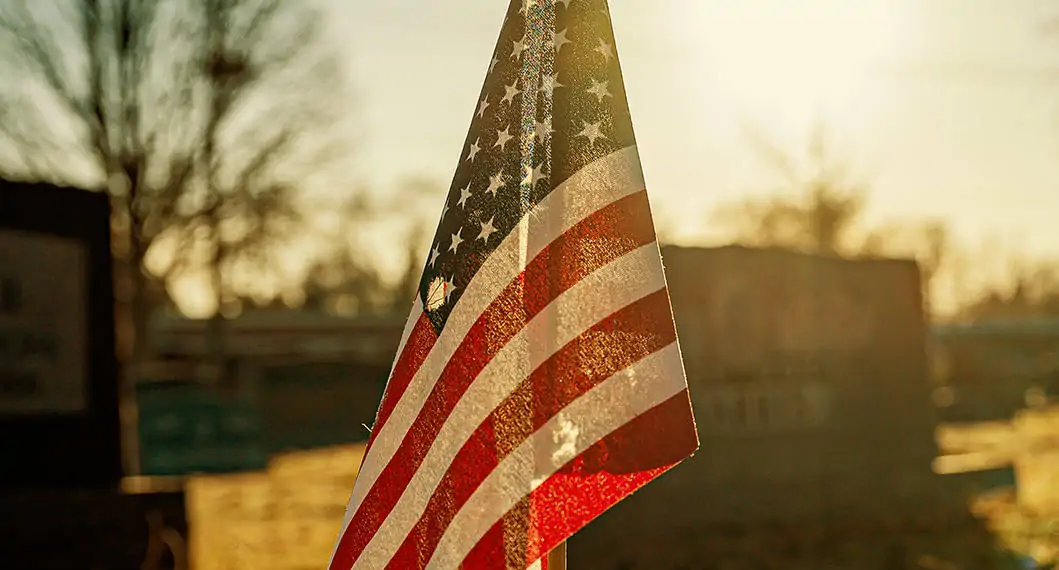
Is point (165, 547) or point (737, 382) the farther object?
point (737, 382)

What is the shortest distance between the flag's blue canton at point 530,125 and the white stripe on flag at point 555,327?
0.54ft

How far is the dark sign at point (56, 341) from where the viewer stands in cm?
980

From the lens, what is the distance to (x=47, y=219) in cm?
1012

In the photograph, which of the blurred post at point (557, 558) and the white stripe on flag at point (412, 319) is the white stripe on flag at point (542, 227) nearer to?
the white stripe on flag at point (412, 319)

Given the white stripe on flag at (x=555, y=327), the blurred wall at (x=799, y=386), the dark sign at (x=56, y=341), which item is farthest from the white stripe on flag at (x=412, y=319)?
the blurred wall at (x=799, y=386)

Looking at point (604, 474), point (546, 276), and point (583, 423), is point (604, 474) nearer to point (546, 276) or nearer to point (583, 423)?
point (583, 423)

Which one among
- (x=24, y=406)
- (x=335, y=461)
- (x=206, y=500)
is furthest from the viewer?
(x=335, y=461)

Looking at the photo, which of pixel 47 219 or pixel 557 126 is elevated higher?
pixel 47 219

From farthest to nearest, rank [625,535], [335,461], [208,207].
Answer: [208,207], [335,461], [625,535]

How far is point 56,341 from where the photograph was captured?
10.2 m

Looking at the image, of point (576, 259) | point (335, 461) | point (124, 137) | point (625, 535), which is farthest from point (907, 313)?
point (576, 259)

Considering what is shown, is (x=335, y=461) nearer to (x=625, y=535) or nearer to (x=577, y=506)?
(x=625, y=535)

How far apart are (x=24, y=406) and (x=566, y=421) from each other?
876cm

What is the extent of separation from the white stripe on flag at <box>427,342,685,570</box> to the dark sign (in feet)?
27.2
